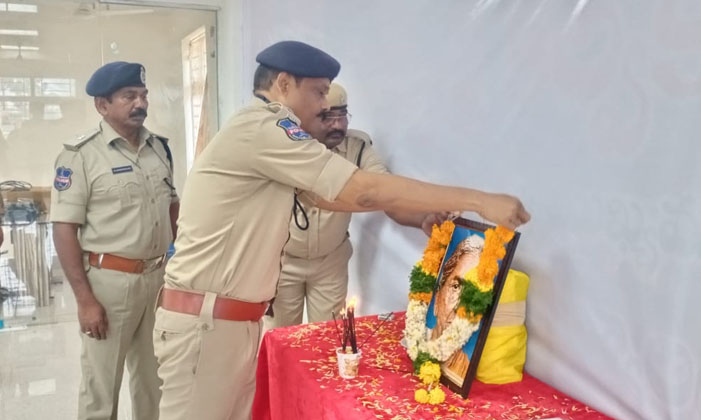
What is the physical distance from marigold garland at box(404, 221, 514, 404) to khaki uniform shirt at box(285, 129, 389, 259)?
750mm

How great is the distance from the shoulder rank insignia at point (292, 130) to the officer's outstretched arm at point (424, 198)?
0.57 feet

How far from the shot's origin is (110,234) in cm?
252

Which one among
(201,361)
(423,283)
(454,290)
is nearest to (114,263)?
(201,361)

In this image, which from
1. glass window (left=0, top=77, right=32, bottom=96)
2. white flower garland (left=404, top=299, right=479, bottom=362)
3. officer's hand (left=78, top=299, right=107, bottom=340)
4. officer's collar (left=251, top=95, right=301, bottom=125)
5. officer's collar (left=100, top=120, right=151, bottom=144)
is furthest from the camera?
glass window (left=0, top=77, right=32, bottom=96)

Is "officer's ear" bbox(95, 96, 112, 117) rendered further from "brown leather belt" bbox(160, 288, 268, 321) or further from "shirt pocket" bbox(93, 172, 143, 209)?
"brown leather belt" bbox(160, 288, 268, 321)

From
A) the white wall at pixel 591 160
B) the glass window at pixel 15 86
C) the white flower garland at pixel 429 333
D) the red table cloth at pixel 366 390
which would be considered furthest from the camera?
the glass window at pixel 15 86

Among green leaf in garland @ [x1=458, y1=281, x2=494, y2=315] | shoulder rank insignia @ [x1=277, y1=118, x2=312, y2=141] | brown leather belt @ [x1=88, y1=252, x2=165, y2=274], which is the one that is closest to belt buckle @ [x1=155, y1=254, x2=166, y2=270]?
brown leather belt @ [x1=88, y1=252, x2=165, y2=274]

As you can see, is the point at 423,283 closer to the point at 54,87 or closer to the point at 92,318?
the point at 92,318

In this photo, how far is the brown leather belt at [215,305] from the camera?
1712 mm

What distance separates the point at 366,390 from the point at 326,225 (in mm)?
1138

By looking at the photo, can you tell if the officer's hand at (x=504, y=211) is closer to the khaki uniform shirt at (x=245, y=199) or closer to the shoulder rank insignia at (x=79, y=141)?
the khaki uniform shirt at (x=245, y=199)

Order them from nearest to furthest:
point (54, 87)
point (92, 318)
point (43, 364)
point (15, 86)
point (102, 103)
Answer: point (92, 318)
point (102, 103)
point (43, 364)
point (15, 86)
point (54, 87)

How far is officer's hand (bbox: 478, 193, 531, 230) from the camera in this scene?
4.62 feet

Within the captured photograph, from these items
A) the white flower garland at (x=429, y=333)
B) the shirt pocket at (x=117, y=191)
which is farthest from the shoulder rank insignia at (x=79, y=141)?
the white flower garland at (x=429, y=333)
